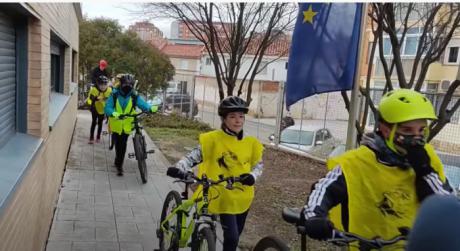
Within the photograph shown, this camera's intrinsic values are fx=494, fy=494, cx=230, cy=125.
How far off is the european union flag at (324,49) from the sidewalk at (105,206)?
2284 mm

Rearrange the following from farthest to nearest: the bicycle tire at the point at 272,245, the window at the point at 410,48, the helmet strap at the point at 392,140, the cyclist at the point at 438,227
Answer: the window at the point at 410,48 → the bicycle tire at the point at 272,245 → the helmet strap at the point at 392,140 → the cyclist at the point at 438,227

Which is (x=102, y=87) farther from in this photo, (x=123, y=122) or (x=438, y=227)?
(x=438, y=227)

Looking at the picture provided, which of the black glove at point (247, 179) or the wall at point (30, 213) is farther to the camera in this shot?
the black glove at point (247, 179)

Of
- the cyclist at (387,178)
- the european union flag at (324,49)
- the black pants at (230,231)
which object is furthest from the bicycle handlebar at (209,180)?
the cyclist at (387,178)

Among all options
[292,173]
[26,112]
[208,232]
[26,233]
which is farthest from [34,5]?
[292,173]

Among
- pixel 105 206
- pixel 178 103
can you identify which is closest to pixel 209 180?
pixel 105 206

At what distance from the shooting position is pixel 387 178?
248 cm

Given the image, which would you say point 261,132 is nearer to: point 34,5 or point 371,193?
point 34,5

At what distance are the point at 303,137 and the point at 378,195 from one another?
11.3 meters

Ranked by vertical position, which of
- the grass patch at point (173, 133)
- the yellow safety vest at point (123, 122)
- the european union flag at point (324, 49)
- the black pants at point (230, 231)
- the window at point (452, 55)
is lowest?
the grass patch at point (173, 133)

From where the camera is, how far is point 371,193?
2500 mm

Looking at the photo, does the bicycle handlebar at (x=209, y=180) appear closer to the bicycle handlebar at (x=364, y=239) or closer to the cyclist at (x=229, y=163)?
the cyclist at (x=229, y=163)

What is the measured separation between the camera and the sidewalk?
17.3 feet

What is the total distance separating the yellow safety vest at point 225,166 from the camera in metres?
4.07
